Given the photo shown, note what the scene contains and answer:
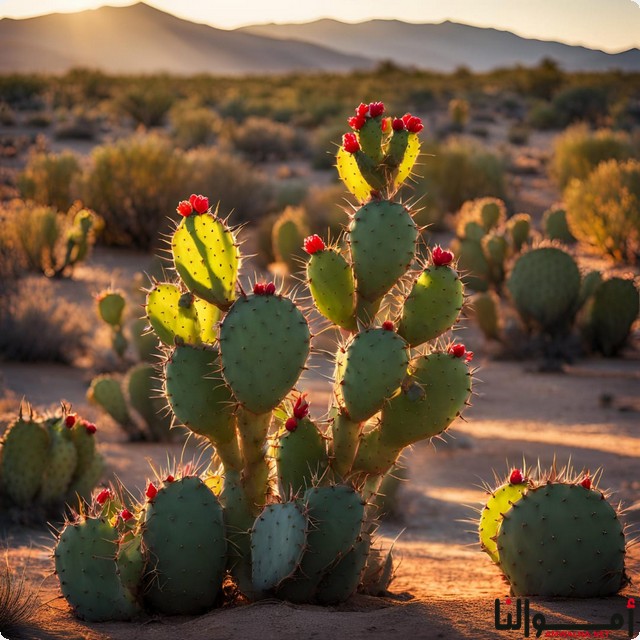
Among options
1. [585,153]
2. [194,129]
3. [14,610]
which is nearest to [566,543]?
[14,610]

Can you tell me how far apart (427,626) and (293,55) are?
181 meters

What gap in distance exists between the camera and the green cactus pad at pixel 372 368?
3676 mm

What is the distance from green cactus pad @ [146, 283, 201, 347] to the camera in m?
4.04

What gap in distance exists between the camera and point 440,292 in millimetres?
3906

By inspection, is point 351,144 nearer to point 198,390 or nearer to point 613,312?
point 198,390

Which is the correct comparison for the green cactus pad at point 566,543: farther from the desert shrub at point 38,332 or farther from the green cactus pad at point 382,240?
the desert shrub at point 38,332

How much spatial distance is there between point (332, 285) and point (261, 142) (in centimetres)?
2310

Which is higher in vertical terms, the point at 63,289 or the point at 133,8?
the point at 133,8

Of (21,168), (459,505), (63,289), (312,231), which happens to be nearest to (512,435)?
(459,505)

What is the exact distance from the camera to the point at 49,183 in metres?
16.8

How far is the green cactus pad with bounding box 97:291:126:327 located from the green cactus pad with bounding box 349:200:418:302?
16.2 ft

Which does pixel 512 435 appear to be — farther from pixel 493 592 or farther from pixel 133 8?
pixel 133 8

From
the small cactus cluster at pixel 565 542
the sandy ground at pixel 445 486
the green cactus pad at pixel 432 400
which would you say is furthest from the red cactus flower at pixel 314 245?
the small cactus cluster at pixel 565 542

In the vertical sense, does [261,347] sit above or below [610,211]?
below
